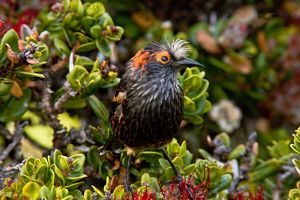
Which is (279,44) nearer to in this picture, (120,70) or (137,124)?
(120,70)

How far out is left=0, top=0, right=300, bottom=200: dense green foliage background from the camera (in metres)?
3.23

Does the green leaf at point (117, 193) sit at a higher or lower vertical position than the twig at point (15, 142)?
higher

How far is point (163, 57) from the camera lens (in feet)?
11.6

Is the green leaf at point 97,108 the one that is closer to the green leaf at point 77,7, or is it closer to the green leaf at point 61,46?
the green leaf at point 61,46

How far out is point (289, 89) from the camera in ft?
17.0

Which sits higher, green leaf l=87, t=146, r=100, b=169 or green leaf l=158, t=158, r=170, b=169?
green leaf l=158, t=158, r=170, b=169

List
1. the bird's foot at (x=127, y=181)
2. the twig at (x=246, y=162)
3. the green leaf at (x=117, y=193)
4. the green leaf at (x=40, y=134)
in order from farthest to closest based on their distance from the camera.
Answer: the green leaf at (x=40, y=134)
the twig at (x=246, y=162)
the bird's foot at (x=127, y=181)
the green leaf at (x=117, y=193)

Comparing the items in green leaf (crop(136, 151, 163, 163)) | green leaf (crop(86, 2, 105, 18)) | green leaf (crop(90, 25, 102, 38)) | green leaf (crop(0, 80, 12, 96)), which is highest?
green leaf (crop(86, 2, 105, 18))

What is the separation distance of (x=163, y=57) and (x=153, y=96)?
0.19 m

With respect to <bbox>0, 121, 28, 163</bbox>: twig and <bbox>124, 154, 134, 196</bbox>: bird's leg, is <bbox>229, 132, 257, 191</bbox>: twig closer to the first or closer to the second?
<bbox>124, 154, 134, 196</bbox>: bird's leg

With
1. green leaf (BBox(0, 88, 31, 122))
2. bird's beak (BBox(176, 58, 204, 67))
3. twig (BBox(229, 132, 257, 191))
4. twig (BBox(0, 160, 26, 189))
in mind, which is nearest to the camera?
twig (BBox(0, 160, 26, 189))

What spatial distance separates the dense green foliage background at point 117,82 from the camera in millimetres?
3229

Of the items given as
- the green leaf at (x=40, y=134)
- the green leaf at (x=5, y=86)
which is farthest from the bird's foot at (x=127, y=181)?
the green leaf at (x=40, y=134)

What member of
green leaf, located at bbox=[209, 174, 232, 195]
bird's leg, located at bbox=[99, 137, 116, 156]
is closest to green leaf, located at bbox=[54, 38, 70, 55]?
bird's leg, located at bbox=[99, 137, 116, 156]
